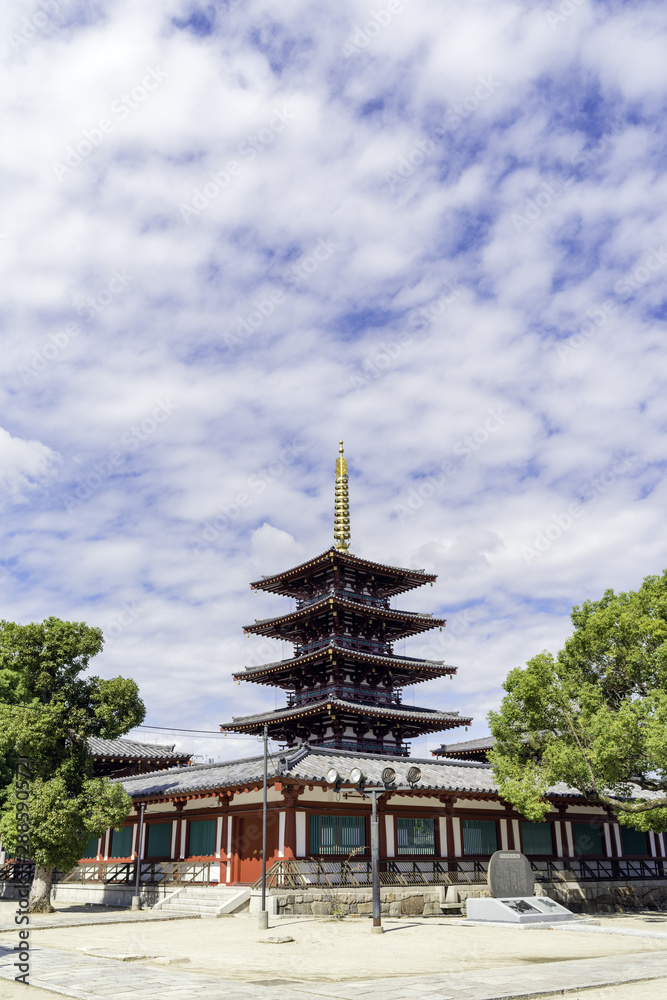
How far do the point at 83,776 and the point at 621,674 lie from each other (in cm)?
1828

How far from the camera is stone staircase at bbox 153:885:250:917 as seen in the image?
24.1m

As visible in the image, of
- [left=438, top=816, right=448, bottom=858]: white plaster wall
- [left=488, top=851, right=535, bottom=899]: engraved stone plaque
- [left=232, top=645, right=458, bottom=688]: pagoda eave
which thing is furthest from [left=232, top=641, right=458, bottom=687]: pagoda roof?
[left=488, top=851, right=535, bottom=899]: engraved stone plaque

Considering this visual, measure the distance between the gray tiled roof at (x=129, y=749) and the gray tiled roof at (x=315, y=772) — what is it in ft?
19.4

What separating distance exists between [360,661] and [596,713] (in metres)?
13.8

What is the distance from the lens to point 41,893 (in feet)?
80.3

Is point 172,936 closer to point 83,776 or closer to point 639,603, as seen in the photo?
point 83,776

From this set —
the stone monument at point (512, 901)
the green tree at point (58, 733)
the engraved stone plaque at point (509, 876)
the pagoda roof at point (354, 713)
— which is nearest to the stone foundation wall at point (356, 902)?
the engraved stone plaque at point (509, 876)

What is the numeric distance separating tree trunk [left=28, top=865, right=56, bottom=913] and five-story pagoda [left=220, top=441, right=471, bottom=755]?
13.6 meters

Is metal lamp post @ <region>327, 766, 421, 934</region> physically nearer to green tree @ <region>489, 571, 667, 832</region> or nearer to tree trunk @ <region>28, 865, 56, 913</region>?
green tree @ <region>489, 571, 667, 832</region>

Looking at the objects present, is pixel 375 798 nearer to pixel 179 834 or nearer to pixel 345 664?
pixel 179 834

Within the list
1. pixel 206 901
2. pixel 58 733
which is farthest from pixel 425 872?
pixel 58 733

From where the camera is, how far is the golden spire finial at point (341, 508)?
43.6 meters

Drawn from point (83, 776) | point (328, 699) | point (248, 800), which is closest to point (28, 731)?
point (83, 776)

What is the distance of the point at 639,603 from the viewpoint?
26.3 metres
